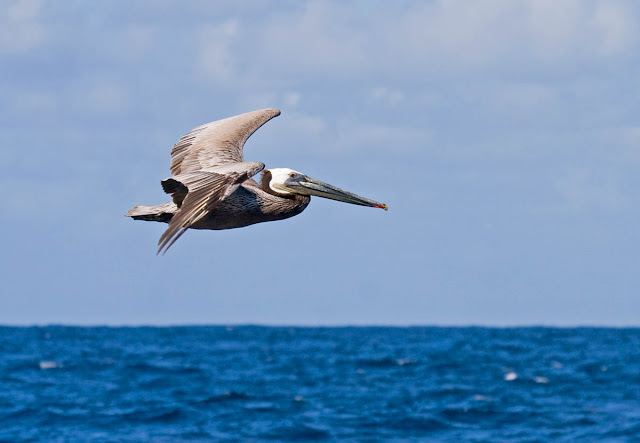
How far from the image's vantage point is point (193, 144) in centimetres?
1211

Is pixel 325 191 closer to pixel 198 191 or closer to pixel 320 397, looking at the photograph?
pixel 198 191

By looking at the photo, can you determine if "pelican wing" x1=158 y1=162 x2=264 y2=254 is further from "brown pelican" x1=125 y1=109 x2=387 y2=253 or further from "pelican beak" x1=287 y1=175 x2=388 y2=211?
"pelican beak" x1=287 y1=175 x2=388 y2=211

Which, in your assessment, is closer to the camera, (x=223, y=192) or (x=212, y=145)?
(x=223, y=192)

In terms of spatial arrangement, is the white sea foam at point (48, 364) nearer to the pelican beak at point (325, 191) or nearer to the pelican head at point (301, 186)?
the pelican head at point (301, 186)

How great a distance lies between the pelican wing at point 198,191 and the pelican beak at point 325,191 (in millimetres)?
633

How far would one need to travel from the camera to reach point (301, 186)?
1018 cm

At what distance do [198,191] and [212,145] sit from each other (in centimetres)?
311

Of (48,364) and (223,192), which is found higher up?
(223,192)

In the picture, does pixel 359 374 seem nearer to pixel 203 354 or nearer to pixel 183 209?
pixel 203 354

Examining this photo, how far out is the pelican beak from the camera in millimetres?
9875

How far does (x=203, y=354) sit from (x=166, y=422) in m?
36.6

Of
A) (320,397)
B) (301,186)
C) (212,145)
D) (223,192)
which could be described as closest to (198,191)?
(223,192)

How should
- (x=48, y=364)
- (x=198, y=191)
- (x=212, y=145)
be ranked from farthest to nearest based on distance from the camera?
(x=48, y=364) → (x=212, y=145) → (x=198, y=191)

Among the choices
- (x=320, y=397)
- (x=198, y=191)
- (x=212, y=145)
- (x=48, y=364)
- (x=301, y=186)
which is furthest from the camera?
(x=48, y=364)
